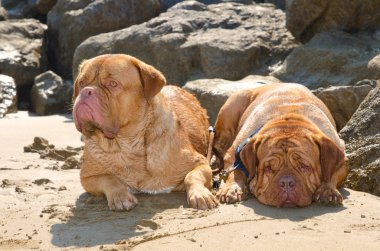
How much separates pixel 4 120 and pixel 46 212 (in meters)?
8.33

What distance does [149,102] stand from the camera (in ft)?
21.8

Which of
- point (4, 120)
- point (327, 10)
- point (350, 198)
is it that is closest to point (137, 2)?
point (4, 120)

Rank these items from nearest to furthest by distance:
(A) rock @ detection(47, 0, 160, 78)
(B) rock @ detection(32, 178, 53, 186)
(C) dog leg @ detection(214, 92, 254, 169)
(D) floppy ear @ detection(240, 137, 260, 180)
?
1. (D) floppy ear @ detection(240, 137, 260, 180)
2. (B) rock @ detection(32, 178, 53, 186)
3. (C) dog leg @ detection(214, 92, 254, 169)
4. (A) rock @ detection(47, 0, 160, 78)

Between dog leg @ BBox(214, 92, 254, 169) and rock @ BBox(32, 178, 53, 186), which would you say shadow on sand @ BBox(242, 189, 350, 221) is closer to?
dog leg @ BBox(214, 92, 254, 169)

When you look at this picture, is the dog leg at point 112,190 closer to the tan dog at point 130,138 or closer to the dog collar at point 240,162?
the tan dog at point 130,138

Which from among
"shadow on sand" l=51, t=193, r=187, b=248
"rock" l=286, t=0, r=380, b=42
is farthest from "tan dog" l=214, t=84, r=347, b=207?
"rock" l=286, t=0, r=380, b=42

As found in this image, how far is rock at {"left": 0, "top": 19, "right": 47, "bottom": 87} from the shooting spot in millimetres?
17094

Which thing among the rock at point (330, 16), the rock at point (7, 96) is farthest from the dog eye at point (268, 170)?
the rock at point (7, 96)

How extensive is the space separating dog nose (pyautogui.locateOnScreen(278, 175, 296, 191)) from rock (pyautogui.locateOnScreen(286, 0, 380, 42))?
6521 mm

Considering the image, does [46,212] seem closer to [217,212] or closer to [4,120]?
[217,212]

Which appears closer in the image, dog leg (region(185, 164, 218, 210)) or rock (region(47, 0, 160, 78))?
dog leg (region(185, 164, 218, 210))

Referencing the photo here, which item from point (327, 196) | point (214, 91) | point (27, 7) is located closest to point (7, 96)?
point (214, 91)

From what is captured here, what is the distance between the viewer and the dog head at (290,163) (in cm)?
599

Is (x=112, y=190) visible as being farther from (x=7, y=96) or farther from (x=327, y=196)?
(x=7, y=96)
